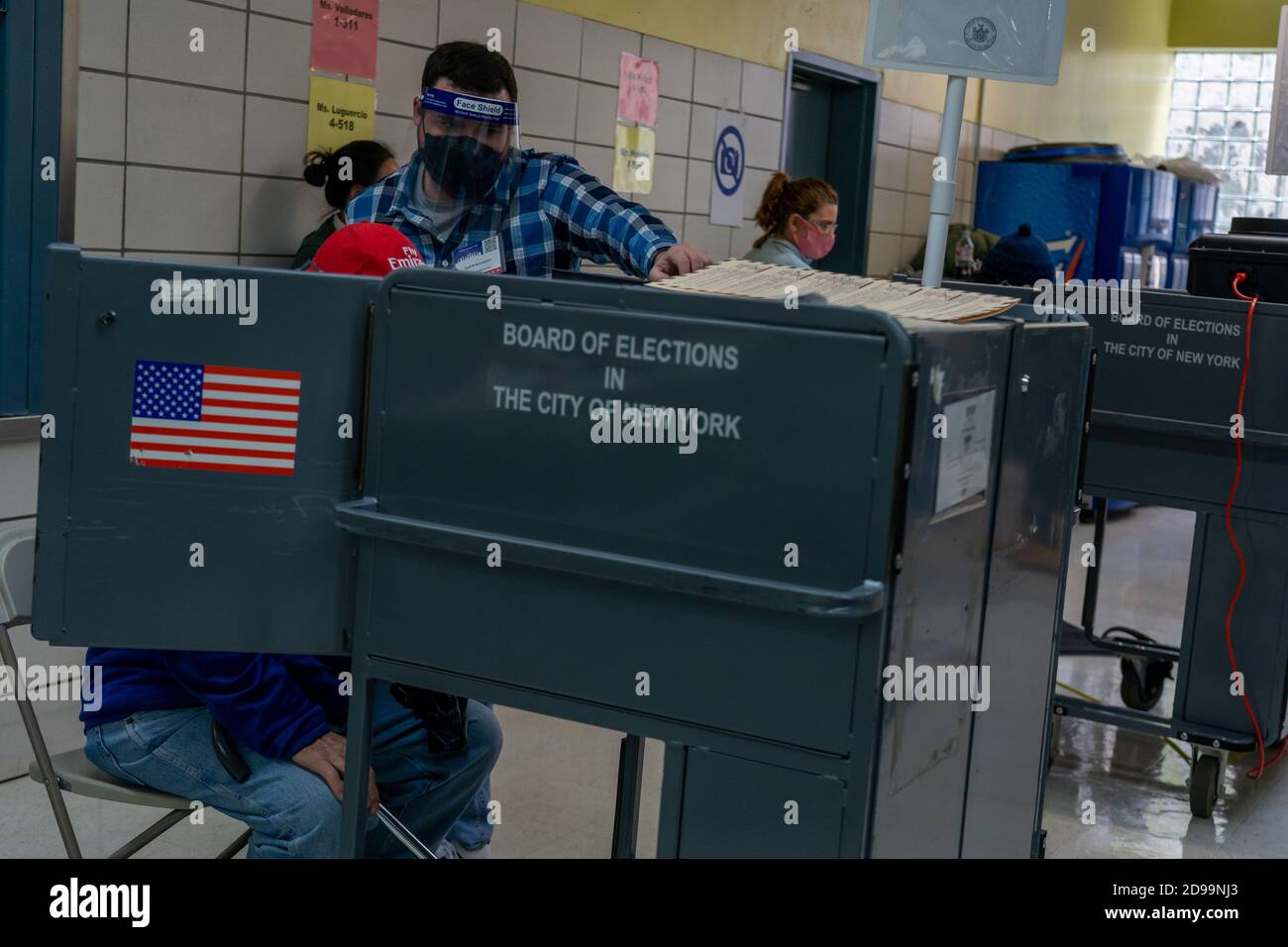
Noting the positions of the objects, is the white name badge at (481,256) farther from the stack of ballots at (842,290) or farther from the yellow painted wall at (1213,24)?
the yellow painted wall at (1213,24)

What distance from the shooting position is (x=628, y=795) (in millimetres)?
2170

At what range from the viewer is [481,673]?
1.46m

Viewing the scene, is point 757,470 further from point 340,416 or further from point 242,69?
point 242,69

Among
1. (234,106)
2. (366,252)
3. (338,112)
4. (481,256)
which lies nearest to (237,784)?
(366,252)

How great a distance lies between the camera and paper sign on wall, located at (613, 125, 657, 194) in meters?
4.68

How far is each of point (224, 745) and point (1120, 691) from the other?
3.01 m

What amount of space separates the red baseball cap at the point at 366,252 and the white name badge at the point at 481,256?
54 cm

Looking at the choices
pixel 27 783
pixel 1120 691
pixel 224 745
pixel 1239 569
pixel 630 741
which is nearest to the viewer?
pixel 224 745

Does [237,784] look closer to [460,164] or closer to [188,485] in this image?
[188,485]

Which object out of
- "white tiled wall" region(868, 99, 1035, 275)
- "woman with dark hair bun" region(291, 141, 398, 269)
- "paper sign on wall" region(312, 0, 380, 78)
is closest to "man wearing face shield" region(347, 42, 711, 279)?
"woman with dark hair bun" region(291, 141, 398, 269)

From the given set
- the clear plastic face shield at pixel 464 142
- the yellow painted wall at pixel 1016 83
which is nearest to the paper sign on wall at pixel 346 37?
the yellow painted wall at pixel 1016 83

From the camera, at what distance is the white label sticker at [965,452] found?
53.9 inches

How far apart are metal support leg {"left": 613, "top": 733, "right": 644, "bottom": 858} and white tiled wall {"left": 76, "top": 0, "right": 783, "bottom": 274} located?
1.73m
